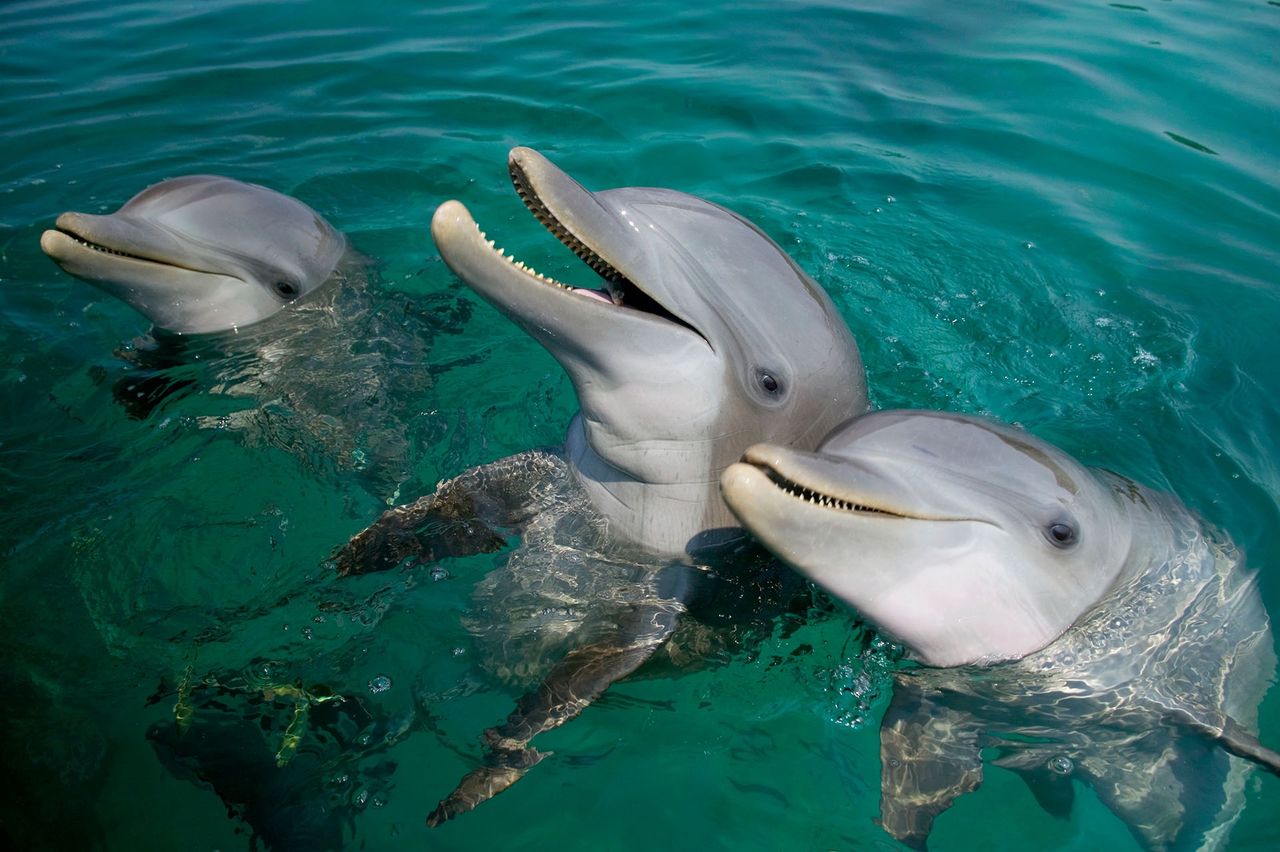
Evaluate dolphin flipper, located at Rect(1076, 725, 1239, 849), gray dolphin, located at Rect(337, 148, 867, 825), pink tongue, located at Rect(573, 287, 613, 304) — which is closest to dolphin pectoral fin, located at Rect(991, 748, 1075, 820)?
dolphin flipper, located at Rect(1076, 725, 1239, 849)

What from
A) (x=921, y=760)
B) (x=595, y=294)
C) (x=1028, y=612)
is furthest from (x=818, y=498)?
(x=921, y=760)

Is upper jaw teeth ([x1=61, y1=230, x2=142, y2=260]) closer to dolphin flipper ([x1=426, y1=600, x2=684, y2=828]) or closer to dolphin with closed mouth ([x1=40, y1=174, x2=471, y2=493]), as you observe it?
dolphin with closed mouth ([x1=40, y1=174, x2=471, y2=493])

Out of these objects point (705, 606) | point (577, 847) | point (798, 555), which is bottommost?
point (577, 847)

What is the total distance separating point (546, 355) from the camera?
7.30 meters

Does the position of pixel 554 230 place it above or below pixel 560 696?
above

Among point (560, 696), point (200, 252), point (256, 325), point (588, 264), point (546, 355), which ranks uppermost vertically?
point (588, 264)

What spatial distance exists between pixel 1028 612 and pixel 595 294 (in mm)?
2210

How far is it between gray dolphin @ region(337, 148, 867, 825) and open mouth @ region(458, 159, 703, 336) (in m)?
0.01

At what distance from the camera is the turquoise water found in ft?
15.5

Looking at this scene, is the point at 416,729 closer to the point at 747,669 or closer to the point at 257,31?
Answer: the point at 747,669

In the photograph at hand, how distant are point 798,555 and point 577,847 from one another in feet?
5.29

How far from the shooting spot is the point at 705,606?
509 centimetres

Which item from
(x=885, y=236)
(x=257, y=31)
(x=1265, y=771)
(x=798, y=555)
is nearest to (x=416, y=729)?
(x=798, y=555)

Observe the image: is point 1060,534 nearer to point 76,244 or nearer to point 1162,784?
point 1162,784
